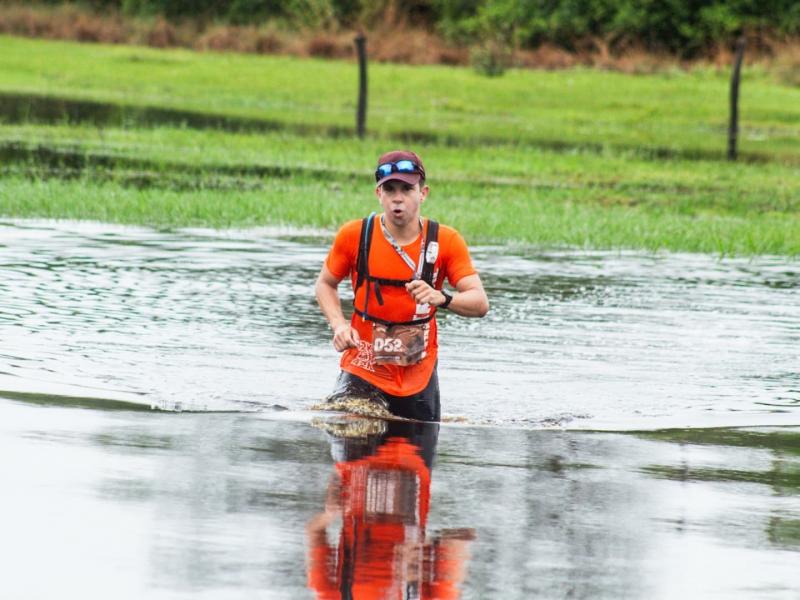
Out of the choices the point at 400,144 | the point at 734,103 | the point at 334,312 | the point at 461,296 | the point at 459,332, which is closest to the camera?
the point at 461,296

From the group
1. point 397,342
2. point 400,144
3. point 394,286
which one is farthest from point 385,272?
point 400,144

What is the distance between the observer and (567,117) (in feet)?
139

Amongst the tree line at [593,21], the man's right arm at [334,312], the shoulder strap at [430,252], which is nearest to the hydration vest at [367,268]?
→ the shoulder strap at [430,252]

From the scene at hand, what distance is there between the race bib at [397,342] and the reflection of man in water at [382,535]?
453 mm

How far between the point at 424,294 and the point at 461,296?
40cm

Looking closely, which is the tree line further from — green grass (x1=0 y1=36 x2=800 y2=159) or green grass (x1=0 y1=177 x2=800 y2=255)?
green grass (x1=0 y1=177 x2=800 y2=255)

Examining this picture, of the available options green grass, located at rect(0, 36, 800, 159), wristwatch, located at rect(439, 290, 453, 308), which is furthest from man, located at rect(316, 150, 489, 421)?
green grass, located at rect(0, 36, 800, 159)

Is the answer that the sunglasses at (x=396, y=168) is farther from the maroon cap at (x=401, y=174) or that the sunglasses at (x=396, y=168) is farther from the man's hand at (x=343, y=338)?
the man's hand at (x=343, y=338)

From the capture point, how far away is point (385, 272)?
9.20 metres

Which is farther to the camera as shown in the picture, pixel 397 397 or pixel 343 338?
pixel 397 397

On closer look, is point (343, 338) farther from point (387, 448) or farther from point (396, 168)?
point (396, 168)

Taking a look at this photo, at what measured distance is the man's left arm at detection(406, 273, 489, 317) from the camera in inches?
344

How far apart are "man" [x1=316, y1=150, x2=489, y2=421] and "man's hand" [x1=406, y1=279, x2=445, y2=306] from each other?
17 centimetres

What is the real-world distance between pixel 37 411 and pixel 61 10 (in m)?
58.1
